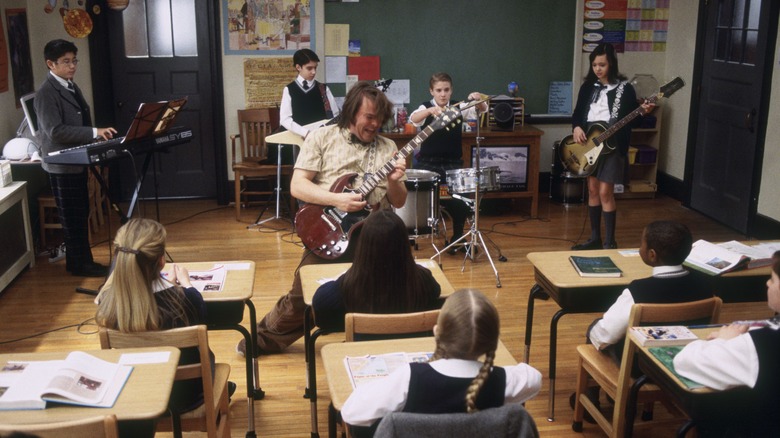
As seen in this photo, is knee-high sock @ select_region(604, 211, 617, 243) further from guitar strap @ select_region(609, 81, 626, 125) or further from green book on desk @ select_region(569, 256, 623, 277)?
green book on desk @ select_region(569, 256, 623, 277)

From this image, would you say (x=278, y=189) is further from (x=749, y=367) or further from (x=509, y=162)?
(x=749, y=367)

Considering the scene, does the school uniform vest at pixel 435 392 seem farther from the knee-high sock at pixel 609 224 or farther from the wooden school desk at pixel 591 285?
the knee-high sock at pixel 609 224

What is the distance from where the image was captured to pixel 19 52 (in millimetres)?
6578

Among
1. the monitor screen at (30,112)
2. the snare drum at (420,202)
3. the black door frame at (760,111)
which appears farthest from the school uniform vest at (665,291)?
the monitor screen at (30,112)

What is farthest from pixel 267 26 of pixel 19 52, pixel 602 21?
pixel 602 21

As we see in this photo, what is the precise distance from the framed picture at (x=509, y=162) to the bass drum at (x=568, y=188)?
20.0 inches

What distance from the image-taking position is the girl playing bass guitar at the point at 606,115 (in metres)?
5.98

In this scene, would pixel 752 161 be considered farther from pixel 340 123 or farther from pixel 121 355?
pixel 121 355

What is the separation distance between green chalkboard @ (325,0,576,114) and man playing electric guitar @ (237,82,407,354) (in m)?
3.82

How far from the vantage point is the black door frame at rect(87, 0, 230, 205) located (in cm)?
744

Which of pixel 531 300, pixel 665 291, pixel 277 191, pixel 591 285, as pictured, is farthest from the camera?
pixel 277 191

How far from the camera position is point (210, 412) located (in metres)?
2.95

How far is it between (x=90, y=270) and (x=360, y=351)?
12.2ft

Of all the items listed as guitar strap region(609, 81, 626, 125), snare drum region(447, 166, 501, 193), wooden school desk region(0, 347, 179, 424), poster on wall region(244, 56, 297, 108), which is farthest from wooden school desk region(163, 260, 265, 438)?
poster on wall region(244, 56, 297, 108)
